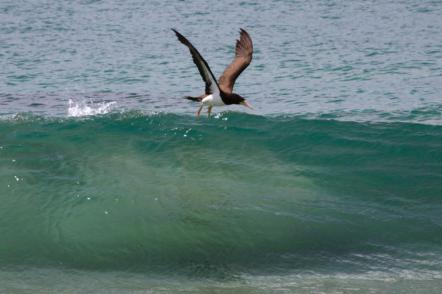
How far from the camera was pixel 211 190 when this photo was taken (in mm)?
11766

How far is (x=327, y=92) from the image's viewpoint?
1666cm

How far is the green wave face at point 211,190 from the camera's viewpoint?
33.1 feet

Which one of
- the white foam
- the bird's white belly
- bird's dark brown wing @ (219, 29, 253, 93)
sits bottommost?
the white foam

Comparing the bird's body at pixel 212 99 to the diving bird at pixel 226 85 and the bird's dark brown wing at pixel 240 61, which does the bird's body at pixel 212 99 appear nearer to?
the diving bird at pixel 226 85

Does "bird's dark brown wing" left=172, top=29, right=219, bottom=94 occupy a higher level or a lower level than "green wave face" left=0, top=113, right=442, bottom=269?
higher

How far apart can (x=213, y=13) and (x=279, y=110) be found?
9191 millimetres

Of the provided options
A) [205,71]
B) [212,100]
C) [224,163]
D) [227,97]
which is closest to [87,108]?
[224,163]

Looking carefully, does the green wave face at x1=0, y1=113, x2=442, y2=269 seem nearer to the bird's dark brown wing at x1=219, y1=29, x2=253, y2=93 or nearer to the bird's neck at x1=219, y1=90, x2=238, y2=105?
the bird's neck at x1=219, y1=90, x2=238, y2=105

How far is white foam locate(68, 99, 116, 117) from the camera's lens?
15.3 metres

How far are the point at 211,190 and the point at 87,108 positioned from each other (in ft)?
15.5

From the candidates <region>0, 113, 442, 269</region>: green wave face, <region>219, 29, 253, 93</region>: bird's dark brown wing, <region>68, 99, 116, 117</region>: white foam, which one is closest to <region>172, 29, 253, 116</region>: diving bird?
<region>219, 29, 253, 93</region>: bird's dark brown wing

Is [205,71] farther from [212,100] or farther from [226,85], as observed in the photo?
[226,85]

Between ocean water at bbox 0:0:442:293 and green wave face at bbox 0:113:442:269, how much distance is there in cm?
3

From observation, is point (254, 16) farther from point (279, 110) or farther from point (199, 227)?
point (199, 227)
